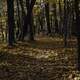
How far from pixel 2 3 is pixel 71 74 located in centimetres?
2406

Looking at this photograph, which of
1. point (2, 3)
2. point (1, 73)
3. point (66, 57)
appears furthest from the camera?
point (2, 3)

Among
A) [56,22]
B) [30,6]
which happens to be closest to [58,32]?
[56,22]

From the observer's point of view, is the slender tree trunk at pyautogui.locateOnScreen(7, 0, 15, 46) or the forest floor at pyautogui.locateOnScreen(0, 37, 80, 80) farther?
the slender tree trunk at pyautogui.locateOnScreen(7, 0, 15, 46)

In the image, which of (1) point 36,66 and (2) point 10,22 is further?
(2) point 10,22

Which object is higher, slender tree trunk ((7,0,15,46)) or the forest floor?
slender tree trunk ((7,0,15,46))

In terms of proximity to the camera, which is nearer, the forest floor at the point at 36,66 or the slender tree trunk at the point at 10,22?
the forest floor at the point at 36,66

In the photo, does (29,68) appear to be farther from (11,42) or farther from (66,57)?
(11,42)

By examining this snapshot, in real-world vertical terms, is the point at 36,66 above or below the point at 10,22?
below

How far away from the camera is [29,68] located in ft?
42.2

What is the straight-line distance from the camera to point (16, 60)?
1484 cm

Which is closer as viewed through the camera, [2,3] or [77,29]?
[77,29]

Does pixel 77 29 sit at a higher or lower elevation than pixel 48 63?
higher

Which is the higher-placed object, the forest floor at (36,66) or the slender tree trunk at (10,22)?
the slender tree trunk at (10,22)

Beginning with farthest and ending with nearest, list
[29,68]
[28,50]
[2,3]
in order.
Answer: [2,3], [28,50], [29,68]
